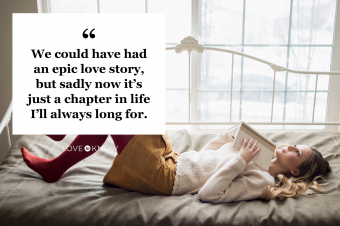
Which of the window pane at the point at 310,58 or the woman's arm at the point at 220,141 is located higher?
the window pane at the point at 310,58

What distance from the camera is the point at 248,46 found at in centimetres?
177

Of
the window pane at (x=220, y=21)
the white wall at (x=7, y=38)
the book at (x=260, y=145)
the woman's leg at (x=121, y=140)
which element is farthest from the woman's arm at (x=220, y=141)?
the white wall at (x=7, y=38)

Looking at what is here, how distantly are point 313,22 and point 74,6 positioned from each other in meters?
1.62

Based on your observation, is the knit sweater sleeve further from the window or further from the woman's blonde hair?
the window

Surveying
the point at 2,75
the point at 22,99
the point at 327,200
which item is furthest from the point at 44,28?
the point at 327,200

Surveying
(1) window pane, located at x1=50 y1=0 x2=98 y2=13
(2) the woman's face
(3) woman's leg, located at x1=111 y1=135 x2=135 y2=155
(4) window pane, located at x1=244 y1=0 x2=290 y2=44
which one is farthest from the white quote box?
(4) window pane, located at x1=244 y1=0 x2=290 y2=44

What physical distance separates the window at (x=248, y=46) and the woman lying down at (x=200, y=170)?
800mm

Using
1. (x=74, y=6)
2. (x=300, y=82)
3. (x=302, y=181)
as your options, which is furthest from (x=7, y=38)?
(x=300, y=82)

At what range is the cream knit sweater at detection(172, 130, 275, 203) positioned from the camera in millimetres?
900

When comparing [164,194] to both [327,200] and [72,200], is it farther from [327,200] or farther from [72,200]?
[327,200]

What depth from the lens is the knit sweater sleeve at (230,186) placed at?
2.93 feet

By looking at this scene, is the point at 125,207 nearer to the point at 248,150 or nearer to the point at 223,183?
the point at 223,183

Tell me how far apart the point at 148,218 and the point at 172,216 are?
0.25 ft

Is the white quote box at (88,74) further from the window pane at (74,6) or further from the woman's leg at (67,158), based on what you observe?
the window pane at (74,6)
